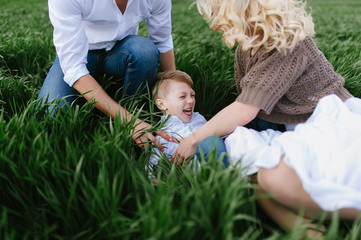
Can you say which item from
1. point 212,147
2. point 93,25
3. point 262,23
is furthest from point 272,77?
point 93,25

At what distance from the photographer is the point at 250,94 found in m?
1.49

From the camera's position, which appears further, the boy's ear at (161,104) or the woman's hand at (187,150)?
the boy's ear at (161,104)

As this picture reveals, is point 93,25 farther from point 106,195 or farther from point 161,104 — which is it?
point 106,195

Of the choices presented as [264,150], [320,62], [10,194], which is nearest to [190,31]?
[320,62]

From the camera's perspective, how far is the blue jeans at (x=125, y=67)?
1.98 meters

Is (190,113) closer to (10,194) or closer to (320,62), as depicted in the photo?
(320,62)

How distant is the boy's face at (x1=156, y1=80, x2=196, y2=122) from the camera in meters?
1.96

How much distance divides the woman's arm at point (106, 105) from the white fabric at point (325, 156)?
0.46 meters

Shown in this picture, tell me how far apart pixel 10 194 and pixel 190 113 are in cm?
107

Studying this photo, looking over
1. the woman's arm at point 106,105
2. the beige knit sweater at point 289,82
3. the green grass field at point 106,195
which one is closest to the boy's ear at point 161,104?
the woman's arm at point 106,105

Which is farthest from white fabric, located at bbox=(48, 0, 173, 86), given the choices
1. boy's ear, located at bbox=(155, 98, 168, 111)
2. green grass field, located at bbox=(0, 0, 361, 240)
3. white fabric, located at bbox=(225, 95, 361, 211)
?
white fabric, located at bbox=(225, 95, 361, 211)

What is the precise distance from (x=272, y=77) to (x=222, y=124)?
302mm

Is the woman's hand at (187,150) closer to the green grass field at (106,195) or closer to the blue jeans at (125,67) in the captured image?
the green grass field at (106,195)

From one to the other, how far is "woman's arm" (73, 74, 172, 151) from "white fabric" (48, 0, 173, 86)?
0.05 meters
